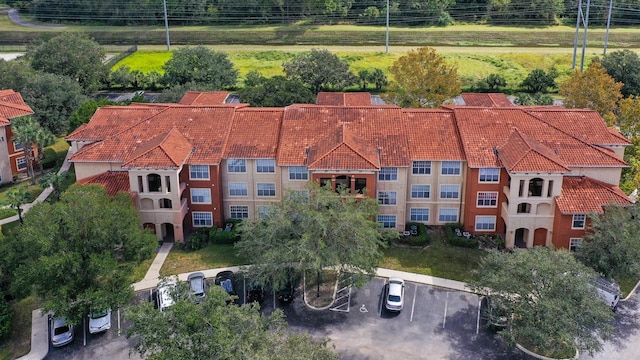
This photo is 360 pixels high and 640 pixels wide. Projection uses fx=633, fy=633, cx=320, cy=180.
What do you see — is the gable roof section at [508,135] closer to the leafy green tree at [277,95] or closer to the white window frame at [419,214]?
the white window frame at [419,214]

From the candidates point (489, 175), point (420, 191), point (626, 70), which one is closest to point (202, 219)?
point (420, 191)

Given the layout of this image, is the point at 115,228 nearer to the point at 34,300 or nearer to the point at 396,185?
the point at 34,300

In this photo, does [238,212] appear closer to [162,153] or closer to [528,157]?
[162,153]

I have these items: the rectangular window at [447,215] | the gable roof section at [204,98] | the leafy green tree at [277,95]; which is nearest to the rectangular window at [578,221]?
the rectangular window at [447,215]

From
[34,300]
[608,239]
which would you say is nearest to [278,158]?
[34,300]

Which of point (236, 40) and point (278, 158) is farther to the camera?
point (236, 40)
